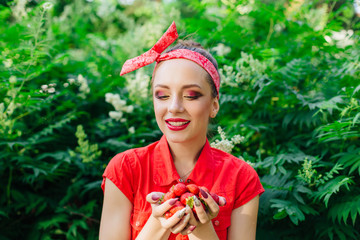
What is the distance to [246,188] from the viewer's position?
2.37 meters

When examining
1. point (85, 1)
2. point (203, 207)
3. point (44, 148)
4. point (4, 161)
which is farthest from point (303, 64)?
point (85, 1)

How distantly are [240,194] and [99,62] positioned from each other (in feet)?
10.2

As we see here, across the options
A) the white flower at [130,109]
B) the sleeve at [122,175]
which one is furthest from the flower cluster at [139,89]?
the sleeve at [122,175]

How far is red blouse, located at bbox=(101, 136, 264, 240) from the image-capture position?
7.52 ft

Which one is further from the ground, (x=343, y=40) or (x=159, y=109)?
(x=343, y=40)

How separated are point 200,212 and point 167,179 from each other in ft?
1.76

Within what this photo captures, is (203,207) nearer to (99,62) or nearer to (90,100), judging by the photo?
(90,100)

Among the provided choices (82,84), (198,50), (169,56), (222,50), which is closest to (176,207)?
(169,56)

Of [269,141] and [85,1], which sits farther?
[85,1]

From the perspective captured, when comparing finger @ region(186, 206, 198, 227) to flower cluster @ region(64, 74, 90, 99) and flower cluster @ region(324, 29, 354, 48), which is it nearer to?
flower cluster @ region(324, 29, 354, 48)

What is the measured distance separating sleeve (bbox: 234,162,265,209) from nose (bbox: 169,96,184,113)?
0.66 meters

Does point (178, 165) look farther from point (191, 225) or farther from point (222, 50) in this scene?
point (222, 50)

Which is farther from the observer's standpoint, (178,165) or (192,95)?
(178,165)

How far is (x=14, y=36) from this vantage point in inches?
156
